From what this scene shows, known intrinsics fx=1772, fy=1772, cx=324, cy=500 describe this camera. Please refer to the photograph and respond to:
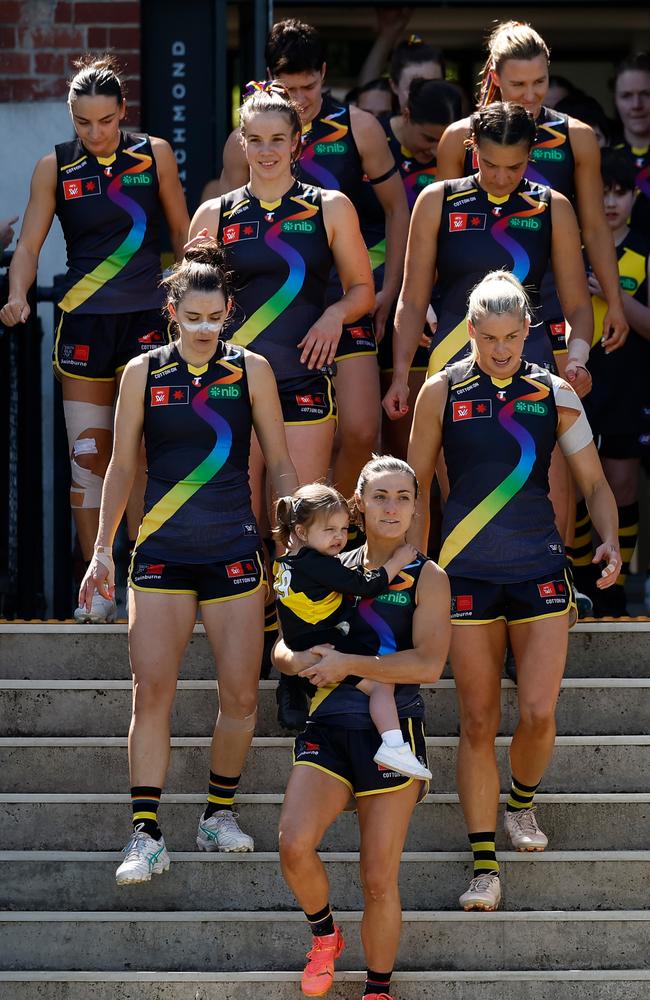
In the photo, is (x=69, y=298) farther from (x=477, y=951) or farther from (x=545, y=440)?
(x=477, y=951)

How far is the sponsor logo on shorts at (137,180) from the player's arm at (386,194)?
785mm

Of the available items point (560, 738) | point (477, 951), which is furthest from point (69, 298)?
point (477, 951)

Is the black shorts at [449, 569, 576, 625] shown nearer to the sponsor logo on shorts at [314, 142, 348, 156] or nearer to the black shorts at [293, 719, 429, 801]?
the black shorts at [293, 719, 429, 801]

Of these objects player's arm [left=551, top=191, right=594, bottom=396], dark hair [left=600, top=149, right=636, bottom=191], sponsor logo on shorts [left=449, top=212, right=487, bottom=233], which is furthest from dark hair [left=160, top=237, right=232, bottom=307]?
dark hair [left=600, top=149, right=636, bottom=191]

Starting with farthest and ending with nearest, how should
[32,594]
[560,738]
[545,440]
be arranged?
1. [32,594]
2. [560,738]
3. [545,440]

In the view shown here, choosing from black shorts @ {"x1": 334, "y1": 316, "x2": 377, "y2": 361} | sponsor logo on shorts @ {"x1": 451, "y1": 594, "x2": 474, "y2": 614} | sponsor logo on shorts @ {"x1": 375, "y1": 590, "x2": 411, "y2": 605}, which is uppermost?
black shorts @ {"x1": 334, "y1": 316, "x2": 377, "y2": 361}

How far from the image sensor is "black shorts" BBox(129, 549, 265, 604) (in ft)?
17.6

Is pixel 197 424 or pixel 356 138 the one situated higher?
pixel 356 138

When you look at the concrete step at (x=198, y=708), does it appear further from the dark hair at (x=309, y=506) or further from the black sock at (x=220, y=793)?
the dark hair at (x=309, y=506)

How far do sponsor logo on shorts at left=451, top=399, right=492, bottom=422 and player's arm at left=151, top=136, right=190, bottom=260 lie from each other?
1.58 metres

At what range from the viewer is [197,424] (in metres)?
5.46

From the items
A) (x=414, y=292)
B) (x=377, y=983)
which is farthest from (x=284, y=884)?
(x=414, y=292)

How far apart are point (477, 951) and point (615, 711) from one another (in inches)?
44.1

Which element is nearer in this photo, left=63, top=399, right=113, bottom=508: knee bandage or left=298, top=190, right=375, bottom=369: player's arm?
left=298, top=190, right=375, bottom=369: player's arm
